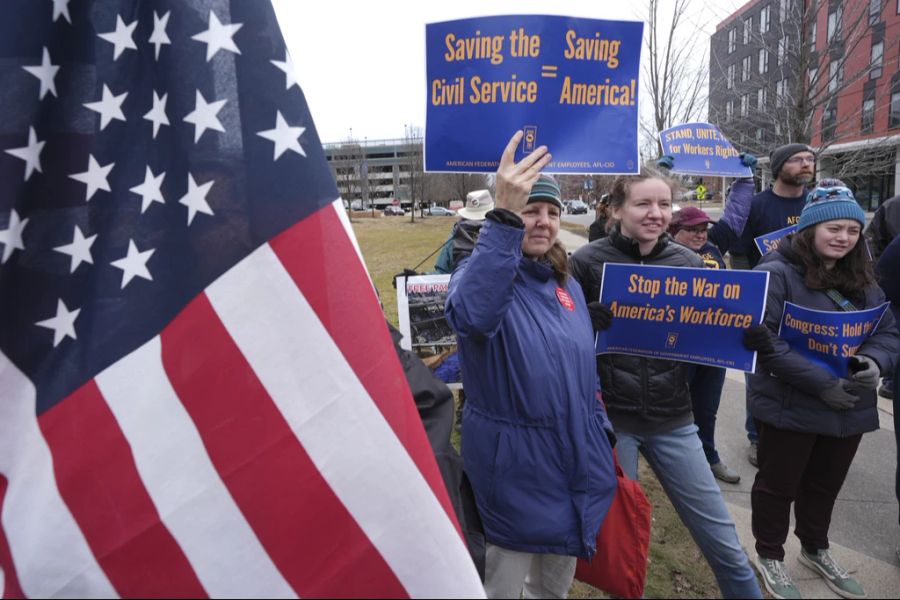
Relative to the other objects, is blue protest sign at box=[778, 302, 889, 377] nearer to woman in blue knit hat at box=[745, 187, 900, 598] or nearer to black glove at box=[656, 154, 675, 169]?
woman in blue knit hat at box=[745, 187, 900, 598]

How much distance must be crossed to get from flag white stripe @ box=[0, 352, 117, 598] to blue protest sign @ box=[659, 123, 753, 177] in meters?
4.40

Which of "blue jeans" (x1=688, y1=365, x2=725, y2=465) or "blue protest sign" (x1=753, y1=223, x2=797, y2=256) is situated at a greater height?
"blue protest sign" (x1=753, y1=223, x2=797, y2=256)

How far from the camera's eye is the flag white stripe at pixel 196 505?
1126mm

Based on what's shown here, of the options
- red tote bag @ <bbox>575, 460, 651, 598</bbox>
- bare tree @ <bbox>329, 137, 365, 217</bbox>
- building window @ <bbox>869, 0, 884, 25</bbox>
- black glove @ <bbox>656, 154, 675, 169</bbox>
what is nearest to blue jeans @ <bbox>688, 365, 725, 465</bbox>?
black glove @ <bbox>656, 154, 675, 169</bbox>

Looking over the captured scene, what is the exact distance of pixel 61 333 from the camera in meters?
1.25

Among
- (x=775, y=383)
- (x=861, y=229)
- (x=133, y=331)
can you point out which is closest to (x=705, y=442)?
(x=775, y=383)

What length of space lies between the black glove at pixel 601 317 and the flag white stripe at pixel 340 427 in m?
1.68

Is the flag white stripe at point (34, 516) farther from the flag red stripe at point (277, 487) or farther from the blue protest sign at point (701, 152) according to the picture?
the blue protest sign at point (701, 152)

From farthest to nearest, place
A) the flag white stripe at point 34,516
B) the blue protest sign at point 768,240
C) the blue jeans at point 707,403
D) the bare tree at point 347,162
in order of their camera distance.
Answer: the bare tree at point 347,162, the blue jeans at point 707,403, the blue protest sign at point 768,240, the flag white stripe at point 34,516

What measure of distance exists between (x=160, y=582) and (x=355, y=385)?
0.53 meters

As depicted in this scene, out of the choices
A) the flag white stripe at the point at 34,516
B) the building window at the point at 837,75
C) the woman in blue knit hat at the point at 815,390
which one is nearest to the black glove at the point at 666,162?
the woman in blue knit hat at the point at 815,390

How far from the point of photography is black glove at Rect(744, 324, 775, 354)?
2.62 m

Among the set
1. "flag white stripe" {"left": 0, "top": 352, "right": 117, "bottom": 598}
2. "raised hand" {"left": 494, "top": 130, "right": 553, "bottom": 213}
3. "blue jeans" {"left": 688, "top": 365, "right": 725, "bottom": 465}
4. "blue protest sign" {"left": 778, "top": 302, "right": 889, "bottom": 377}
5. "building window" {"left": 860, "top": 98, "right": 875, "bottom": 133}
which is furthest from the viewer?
"building window" {"left": 860, "top": 98, "right": 875, "bottom": 133}

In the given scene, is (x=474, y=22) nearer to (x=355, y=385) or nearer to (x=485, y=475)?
(x=355, y=385)
